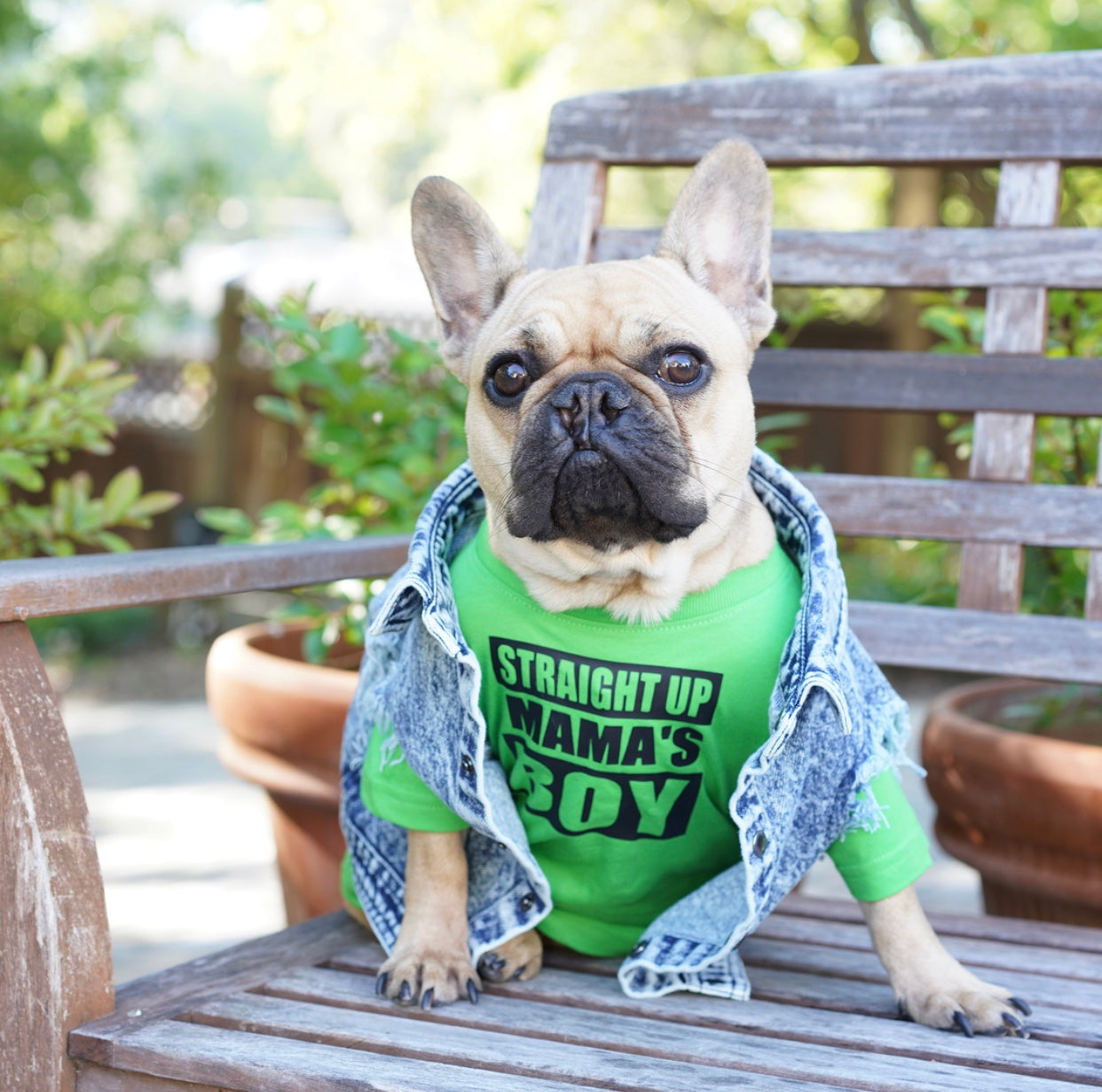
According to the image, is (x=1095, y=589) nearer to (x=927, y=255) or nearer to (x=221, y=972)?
(x=927, y=255)

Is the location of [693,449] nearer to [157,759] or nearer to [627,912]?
[627,912]

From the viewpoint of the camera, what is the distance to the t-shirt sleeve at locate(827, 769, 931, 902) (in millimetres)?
1604

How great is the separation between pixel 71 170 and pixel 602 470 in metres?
6.45

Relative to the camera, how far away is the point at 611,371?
66.7 inches

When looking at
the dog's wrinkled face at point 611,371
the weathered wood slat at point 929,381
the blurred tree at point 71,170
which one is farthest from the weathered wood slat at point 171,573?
the blurred tree at point 71,170

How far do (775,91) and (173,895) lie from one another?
2.47 metres

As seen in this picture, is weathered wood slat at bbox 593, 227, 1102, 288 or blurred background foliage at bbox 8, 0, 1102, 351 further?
blurred background foliage at bbox 8, 0, 1102, 351

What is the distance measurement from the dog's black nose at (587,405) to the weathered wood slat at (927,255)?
Result: 0.85m

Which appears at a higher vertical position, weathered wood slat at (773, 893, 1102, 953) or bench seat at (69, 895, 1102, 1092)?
bench seat at (69, 895, 1102, 1092)

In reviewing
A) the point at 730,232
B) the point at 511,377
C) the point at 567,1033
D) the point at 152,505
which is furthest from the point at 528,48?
the point at 567,1033

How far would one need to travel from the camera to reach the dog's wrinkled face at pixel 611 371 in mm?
1602

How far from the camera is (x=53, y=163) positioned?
7070 millimetres

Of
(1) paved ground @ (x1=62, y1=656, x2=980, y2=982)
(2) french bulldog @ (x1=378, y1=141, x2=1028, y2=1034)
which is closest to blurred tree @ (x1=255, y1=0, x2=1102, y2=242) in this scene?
(1) paved ground @ (x1=62, y1=656, x2=980, y2=982)

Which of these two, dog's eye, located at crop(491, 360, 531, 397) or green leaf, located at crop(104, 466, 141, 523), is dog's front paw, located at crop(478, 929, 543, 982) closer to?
dog's eye, located at crop(491, 360, 531, 397)
